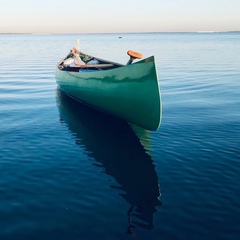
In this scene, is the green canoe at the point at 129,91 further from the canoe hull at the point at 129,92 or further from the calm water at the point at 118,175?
the calm water at the point at 118,175

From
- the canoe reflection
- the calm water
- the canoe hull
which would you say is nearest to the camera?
the calm water

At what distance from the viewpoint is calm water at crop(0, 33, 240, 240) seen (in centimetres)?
628

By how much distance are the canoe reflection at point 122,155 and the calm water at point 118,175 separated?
3 centimetres

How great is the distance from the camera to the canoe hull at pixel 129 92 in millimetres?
10781

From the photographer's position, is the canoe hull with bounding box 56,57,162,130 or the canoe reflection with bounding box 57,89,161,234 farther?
the canoe hull with bounding box 56,57,162,130

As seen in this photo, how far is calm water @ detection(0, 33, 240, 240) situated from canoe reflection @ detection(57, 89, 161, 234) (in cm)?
3

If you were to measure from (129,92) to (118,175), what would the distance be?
14.2 ft

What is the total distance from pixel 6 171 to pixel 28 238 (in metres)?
3.55

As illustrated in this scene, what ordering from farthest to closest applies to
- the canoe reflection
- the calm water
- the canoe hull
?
1. the canoe hull
2. the canoe reflection
3. the calm water

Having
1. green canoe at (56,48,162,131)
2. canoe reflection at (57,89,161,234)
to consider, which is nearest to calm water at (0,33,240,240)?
canoe reflection at (57,89,161,234)

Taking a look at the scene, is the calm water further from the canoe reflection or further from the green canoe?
the green canoe

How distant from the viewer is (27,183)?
816 centimetres

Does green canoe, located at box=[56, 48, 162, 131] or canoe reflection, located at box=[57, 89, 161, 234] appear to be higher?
green canoe, located at box=[56, 48, 162, 131]

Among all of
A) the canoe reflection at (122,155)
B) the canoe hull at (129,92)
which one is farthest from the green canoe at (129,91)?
the canoe reflection at (122,155)
